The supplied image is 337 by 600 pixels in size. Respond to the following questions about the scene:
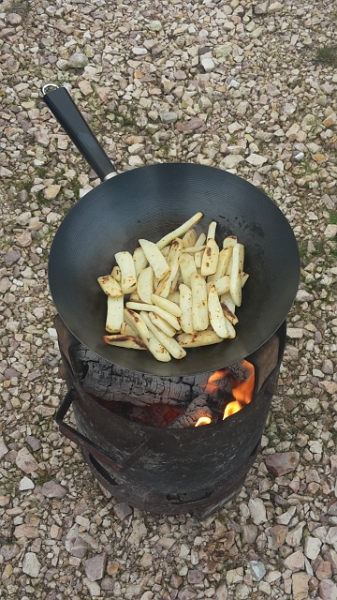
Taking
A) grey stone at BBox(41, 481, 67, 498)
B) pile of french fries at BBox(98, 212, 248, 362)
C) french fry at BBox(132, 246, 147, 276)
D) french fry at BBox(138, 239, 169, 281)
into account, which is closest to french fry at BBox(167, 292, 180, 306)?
pile of french fries at BBox(98, 212, 248, 362)

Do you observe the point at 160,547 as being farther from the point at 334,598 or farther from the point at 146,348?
the point at 146,348

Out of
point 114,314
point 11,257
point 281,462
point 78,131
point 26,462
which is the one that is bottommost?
point 281,462

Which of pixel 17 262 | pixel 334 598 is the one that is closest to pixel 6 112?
pixel 17 262

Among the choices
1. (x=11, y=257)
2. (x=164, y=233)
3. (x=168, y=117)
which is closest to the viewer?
(x=164, y=233)

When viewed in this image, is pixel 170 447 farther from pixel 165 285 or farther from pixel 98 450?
pixel 165 285

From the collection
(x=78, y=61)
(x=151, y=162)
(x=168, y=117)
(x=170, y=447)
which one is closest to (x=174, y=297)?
(x=170, y=447)

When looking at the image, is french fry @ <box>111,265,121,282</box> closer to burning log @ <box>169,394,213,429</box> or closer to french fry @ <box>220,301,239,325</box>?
french fry @ <box>220,301,239,325</box>
